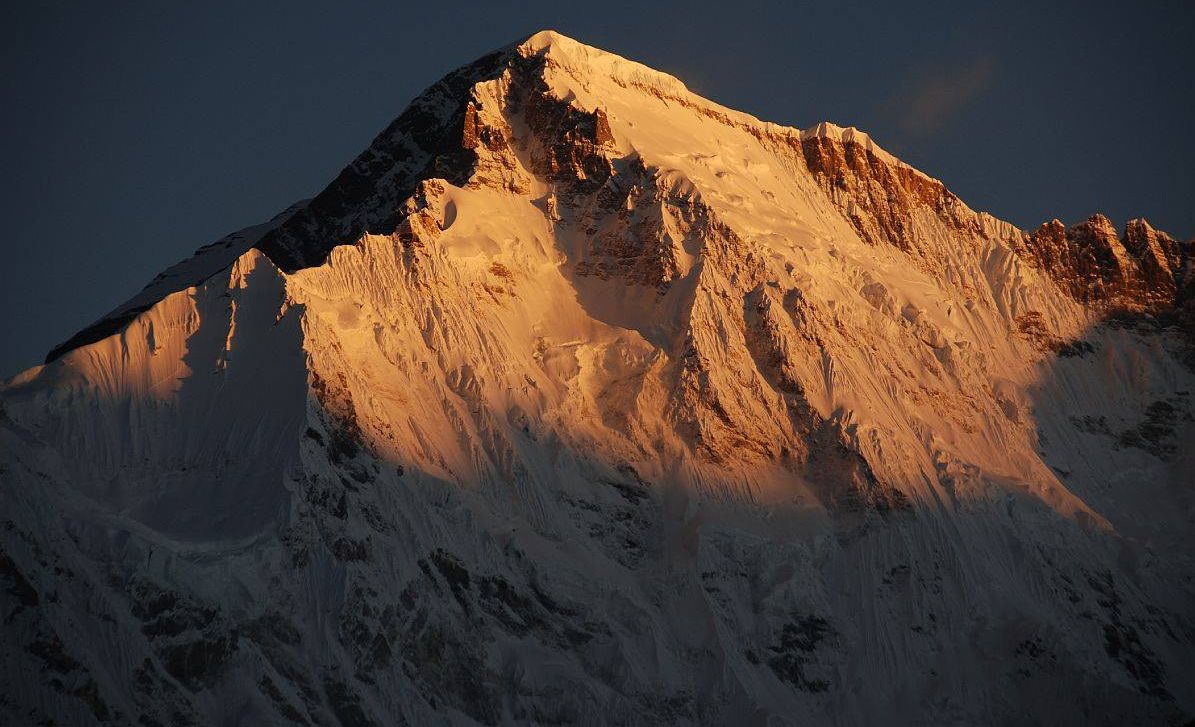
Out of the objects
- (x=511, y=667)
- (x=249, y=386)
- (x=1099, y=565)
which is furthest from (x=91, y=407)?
(x=1099, y=565)

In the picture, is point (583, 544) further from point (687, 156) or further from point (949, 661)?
point (687, 156)

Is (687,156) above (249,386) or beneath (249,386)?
above

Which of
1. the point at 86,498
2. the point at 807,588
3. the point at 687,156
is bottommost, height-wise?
the point at 86,498

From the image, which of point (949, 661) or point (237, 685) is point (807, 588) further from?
point (237, 685)

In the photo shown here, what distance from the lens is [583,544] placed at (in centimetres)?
15825

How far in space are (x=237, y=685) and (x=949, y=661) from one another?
5229 cm

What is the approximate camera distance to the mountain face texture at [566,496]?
454 feet

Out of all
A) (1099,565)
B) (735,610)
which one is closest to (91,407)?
(735,610)

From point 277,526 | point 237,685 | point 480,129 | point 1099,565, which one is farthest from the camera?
point 480,129

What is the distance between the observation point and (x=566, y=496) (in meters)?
161

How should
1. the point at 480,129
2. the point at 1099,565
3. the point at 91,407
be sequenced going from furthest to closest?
the point at 480,129
the point at 1099,565
the point at 91,407

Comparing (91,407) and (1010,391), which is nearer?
(91,407)

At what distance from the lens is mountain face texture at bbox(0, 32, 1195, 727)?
13825 cm

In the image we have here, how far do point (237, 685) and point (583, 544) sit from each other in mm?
32189
